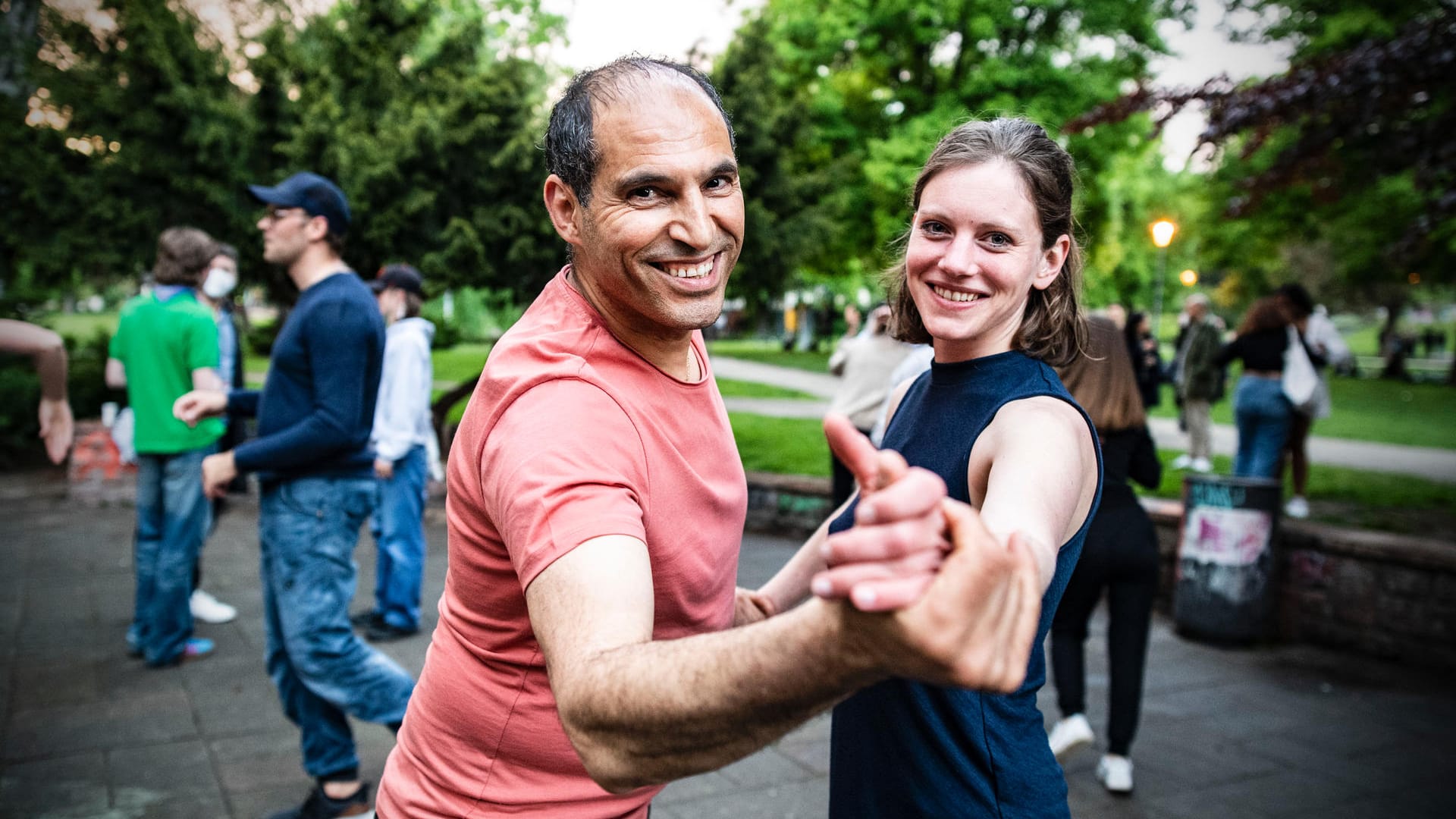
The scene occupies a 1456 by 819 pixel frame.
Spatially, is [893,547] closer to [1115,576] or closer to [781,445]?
[1115,576]

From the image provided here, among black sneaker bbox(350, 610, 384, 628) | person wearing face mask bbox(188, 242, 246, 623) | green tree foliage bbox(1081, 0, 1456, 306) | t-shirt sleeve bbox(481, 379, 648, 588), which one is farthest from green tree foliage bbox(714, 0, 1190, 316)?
t-shirt sleeve bbox(481, 379, 648, 588)

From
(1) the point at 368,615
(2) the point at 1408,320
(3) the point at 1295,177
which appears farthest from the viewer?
(2) the point at 1408,320

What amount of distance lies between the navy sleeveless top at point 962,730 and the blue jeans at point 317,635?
2.13 m

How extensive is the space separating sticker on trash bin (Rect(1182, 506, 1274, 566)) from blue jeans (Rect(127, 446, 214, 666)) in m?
6.04

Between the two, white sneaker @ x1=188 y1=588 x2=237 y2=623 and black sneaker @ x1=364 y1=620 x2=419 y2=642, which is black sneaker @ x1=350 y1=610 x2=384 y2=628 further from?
white sneaker @ x1=188 y1=588 x2=237 y2=623

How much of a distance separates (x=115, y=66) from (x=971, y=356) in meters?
13.9

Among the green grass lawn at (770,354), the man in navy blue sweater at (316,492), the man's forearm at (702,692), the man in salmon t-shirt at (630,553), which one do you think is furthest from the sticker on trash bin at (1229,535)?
the green grass lawn at (770,354)

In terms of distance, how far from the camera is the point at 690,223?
62.1 inches

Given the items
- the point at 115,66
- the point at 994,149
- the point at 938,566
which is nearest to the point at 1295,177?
the point at 994,149

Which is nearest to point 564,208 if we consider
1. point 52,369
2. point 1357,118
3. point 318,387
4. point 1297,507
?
point 318,387

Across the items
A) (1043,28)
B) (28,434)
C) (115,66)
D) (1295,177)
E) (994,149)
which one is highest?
(1043,28)

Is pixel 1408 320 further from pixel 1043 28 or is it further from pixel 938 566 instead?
pixel 938 566

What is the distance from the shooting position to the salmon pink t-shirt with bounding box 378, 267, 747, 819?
134cm

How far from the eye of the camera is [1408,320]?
77125mm
